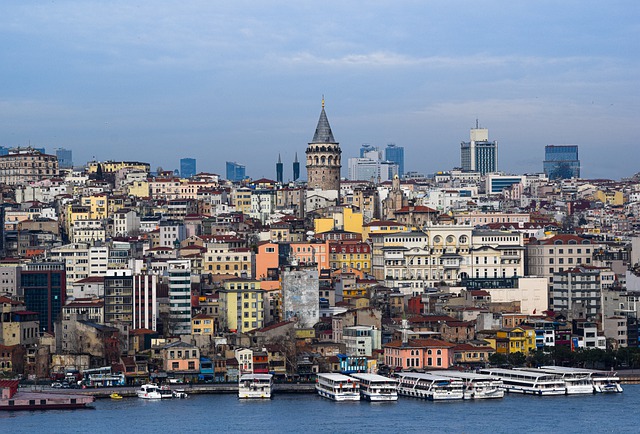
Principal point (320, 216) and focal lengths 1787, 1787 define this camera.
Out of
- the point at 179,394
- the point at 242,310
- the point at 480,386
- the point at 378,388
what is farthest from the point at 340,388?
the point at 242,310

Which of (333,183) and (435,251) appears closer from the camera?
(435,251)

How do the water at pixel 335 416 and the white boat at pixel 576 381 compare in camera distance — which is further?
the white boat at pixel 576 381

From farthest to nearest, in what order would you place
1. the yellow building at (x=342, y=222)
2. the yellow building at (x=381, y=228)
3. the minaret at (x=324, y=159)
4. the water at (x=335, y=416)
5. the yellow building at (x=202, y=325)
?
1. the minaret at (x=324, y=159)
2. the yellow building at (x=342, y=222)
3. the yellow building at (x=381, y=228)
4. the yellow building at (x=202, y=325)
5. the water at (x=335, y=416)

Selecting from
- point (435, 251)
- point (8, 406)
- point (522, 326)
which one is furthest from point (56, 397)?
point (435, 251)

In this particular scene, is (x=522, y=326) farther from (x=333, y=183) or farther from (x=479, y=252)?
(x=333, y=183)

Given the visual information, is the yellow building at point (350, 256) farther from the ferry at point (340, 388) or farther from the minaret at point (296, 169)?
the minaret at point (296, 169)

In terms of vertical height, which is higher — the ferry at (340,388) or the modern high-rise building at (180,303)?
the modern high-rise building at (180,303)

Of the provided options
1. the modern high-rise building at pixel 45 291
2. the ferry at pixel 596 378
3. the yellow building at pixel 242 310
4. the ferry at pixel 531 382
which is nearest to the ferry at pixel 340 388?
the ferry at pixel 531 382

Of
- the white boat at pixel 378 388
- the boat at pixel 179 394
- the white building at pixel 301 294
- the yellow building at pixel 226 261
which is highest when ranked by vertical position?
the yellow building at pixel 226 261
